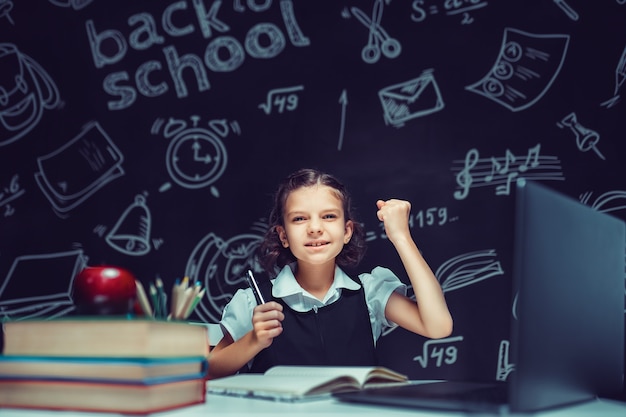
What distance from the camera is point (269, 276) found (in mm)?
2012

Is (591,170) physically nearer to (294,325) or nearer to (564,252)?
(294,325)

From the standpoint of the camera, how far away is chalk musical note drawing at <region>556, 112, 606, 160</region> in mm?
1907

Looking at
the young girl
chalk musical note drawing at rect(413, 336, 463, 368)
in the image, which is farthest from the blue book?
chalk musical note drawing at rect(413, 336, 463, 368)

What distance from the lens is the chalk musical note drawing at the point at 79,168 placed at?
225 cm

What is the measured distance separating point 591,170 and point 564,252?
1.22 metres

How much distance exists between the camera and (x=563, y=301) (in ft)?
2.68

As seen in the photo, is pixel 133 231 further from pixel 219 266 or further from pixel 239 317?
pixel 239 317

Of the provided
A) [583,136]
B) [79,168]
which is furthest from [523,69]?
[79,168]

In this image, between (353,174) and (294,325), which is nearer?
(294,325)

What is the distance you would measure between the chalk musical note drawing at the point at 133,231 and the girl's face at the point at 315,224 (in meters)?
0.69

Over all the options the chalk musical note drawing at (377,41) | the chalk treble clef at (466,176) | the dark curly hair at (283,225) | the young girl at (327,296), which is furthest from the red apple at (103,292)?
the chalk musical note drawing at (377,41)

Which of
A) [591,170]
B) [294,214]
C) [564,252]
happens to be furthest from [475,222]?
[564,252]

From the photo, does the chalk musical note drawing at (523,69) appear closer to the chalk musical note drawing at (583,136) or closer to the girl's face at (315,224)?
the chalk musical note drawing at (583,136)

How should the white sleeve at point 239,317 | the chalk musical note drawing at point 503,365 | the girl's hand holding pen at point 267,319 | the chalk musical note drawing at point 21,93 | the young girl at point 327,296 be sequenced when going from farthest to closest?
the chalk musical note drawing at point 21,93 → the chalk musical note drawing at point 503,365 → the white sleeve at point 239,317 → the young girl at point 327,296 → the girl's hand holding pen at point 267,319
